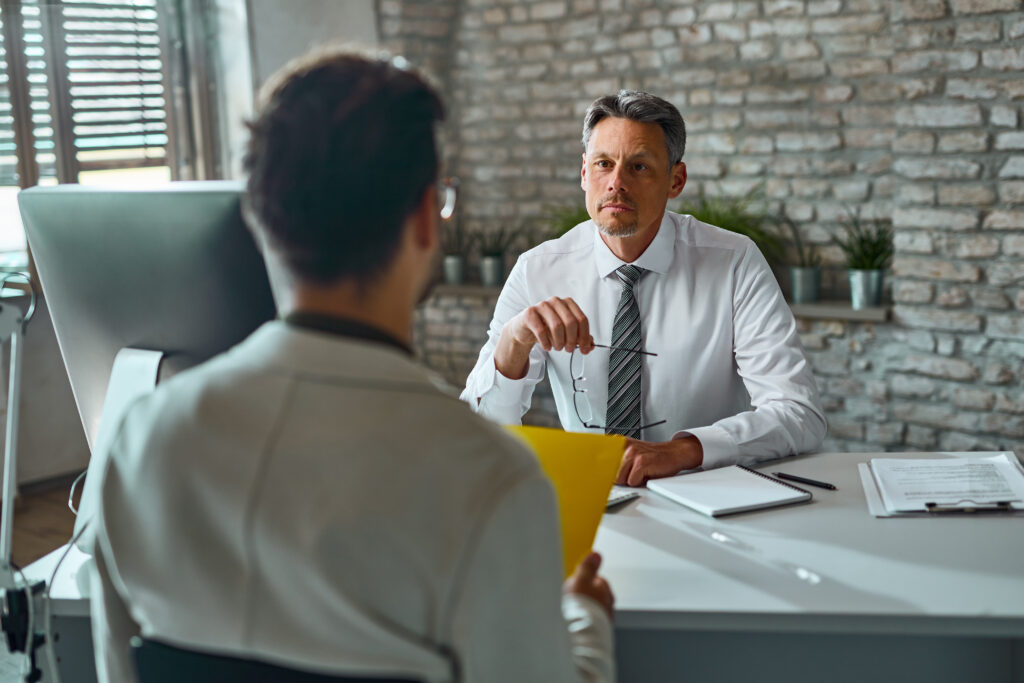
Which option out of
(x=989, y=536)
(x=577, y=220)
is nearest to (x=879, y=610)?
(x=989, y=536)

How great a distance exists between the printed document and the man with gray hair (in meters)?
0.31

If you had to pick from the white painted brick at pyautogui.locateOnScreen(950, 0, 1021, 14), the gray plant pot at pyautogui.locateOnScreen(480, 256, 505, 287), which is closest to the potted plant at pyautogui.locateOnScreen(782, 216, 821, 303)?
the white painted brick at pyautogui.locateOnScreen(950, 0, 1021, 14)

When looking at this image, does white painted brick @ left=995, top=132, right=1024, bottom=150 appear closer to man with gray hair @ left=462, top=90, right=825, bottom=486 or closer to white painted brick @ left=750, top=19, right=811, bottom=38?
white painted brick @ left=750, top=19, right=811, bottom=38

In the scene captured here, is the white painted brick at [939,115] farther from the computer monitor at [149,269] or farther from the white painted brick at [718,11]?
the computer monitor at [149,269]

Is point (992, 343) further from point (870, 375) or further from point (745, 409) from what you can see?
point (745, 409)

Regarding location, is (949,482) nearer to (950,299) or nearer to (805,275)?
(950,299)

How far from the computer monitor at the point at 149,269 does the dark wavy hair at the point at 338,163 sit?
45 cm

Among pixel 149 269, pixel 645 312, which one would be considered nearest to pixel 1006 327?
pixel 645 312

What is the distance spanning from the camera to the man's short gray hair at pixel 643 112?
2.34 metres

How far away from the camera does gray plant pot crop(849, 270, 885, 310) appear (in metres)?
4.02

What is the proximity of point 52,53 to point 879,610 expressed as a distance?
4.29 m

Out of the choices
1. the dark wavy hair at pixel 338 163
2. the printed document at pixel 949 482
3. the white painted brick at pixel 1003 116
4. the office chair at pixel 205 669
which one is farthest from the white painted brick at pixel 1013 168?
the office chair at pixel 205 669

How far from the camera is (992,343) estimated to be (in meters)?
3.71

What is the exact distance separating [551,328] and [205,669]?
3.67 ft
